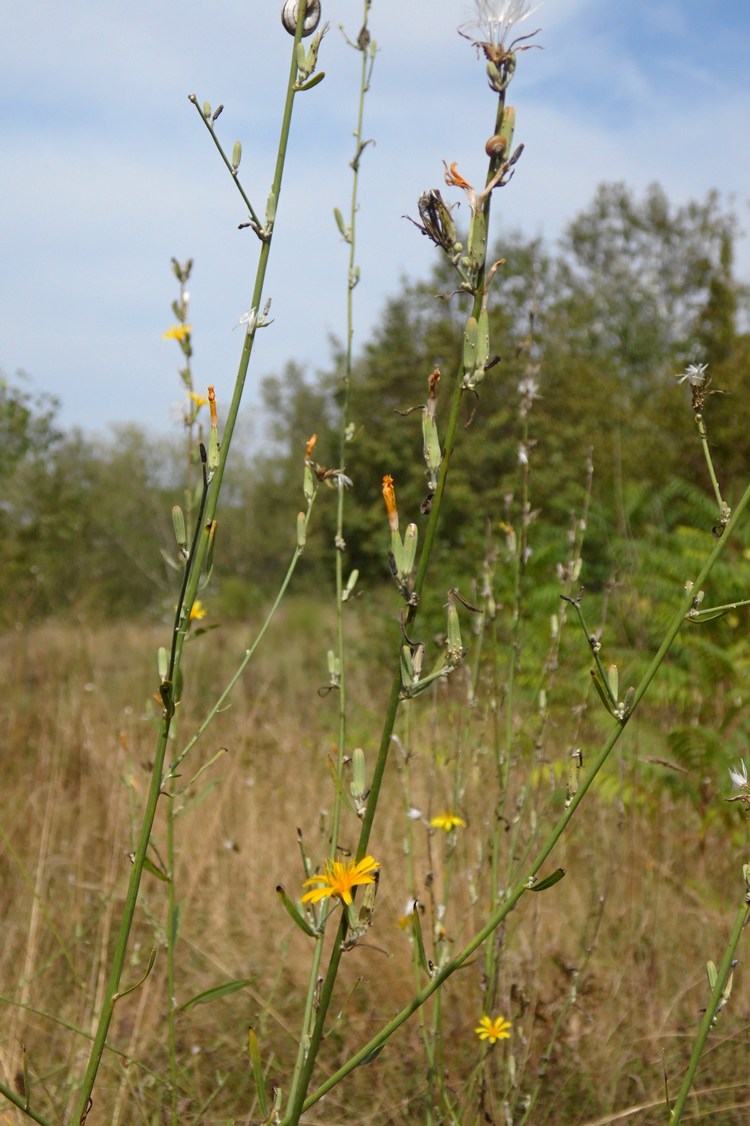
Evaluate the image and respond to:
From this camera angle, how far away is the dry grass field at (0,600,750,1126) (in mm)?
1986

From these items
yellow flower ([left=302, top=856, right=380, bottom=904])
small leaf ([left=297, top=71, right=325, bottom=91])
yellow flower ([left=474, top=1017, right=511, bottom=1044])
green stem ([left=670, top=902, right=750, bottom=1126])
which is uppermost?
small leaf ([left=297, top=71, right=325, bottom=91])

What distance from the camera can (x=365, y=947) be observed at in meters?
2.54

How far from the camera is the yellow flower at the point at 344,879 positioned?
88cm

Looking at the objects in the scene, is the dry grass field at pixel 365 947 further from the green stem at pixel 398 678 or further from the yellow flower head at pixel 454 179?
the yellow flower head at pixel 454 179

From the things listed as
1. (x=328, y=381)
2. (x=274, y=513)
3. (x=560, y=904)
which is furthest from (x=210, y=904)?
(x=274, y=513)

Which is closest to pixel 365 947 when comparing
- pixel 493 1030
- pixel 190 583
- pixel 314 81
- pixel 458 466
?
pixel 493 1030

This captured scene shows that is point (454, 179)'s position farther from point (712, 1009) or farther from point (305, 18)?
point (712, 1009)

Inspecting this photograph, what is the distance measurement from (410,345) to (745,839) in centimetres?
965

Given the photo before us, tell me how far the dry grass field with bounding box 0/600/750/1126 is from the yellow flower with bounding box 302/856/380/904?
37 cm

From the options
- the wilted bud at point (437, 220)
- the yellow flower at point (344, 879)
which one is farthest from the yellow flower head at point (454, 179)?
the yellow flower at point (344, 879)

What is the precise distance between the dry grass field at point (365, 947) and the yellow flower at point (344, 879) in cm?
37

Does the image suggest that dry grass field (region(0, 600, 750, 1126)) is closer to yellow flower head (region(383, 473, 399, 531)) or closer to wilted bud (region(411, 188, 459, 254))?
yellow flower head (region(383, 473, 399, 531))

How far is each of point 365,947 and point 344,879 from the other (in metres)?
1.75

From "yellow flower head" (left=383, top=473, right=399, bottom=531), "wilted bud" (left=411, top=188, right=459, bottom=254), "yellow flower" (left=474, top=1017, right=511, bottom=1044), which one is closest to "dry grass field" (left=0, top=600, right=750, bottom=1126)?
"yellow flower" (left=474, top=1017, right=511, bottom=1044)
